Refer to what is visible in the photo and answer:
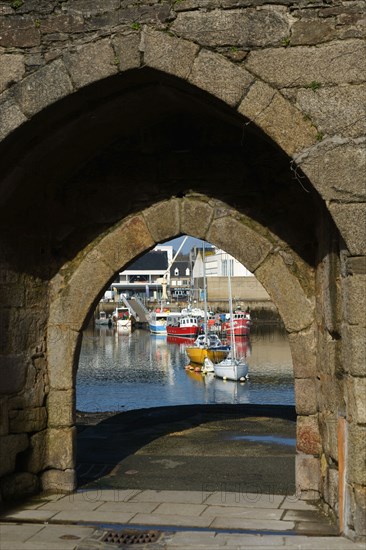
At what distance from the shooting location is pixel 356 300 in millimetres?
5418

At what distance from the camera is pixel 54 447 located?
7.48m

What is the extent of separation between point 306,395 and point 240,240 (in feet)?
4.39

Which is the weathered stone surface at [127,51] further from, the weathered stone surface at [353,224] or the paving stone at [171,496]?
the paving stone at [171,496]

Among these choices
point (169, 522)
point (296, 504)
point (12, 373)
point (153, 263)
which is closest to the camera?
point (169, 522)

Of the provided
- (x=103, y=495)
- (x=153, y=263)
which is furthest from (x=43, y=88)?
(x=153, y=263)

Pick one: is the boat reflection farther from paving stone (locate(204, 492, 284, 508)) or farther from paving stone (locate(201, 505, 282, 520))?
paving stone (locate(201, 505, 282, 520))

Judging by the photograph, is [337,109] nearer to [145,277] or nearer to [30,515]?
[30,515]

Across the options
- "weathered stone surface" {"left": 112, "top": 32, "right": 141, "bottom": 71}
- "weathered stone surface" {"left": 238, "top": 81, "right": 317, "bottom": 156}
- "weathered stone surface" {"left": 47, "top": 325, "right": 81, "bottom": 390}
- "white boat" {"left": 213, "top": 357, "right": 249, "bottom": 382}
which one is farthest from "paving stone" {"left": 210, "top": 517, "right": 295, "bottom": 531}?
"white boat" {"left": 213, "top": 357, "right": 249, "bottom": 382}

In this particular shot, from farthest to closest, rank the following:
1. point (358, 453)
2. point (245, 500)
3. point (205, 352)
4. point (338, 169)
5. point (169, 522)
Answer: point (205, 352) → point (245, 500) → point (169, 522) → point (338, 169) → point (358, 453)

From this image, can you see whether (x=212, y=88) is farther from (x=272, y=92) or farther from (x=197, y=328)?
(x=197, y=328)

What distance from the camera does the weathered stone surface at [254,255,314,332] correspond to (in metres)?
7.09

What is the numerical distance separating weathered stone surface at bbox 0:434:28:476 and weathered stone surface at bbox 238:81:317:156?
3.23 metres

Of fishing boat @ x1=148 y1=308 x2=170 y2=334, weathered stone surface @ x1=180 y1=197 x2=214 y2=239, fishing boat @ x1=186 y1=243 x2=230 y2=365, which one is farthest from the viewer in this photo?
fishing boat @ x1=148 y1=308 x2=170 y2=334

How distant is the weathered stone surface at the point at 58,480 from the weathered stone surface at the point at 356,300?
10.1 ft
